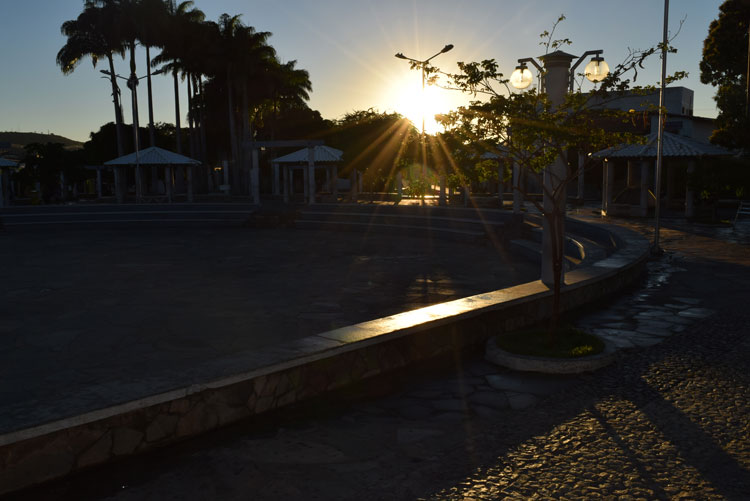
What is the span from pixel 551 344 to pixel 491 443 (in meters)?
2.28

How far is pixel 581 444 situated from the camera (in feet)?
13.6

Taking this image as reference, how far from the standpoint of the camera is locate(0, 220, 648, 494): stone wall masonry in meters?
3.51

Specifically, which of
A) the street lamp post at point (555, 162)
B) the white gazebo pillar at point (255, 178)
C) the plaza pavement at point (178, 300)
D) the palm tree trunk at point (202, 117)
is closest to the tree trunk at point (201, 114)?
the palm tree trunk at point (202, 117)

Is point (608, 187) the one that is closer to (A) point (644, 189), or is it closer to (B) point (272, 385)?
(A) point (644, 189)

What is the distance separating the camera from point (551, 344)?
6.21m

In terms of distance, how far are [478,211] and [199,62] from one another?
36685 millimetres

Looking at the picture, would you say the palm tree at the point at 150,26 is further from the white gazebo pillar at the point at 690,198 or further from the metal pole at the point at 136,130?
the white gazebo pillar at the point at 690,198

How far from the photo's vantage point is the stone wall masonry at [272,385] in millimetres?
3510

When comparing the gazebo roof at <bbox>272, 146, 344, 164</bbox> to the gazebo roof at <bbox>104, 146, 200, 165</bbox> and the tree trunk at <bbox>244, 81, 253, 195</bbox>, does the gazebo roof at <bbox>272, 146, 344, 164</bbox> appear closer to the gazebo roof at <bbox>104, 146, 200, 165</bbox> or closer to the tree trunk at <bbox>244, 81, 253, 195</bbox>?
the gazebo roof at <bbox>104, 146, 200, 165</bbox>

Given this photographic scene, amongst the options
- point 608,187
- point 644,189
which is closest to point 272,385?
point 644,189

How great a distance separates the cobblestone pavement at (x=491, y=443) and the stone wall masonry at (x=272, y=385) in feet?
0.42

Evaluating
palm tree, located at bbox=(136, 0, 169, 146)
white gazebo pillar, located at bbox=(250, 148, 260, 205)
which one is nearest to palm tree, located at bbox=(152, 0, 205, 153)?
palm tree, located at bbox=(136, 0, 169, 146)

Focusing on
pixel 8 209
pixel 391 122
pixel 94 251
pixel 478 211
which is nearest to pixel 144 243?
pixel 94 251

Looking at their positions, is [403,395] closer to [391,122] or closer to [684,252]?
[684,252]
